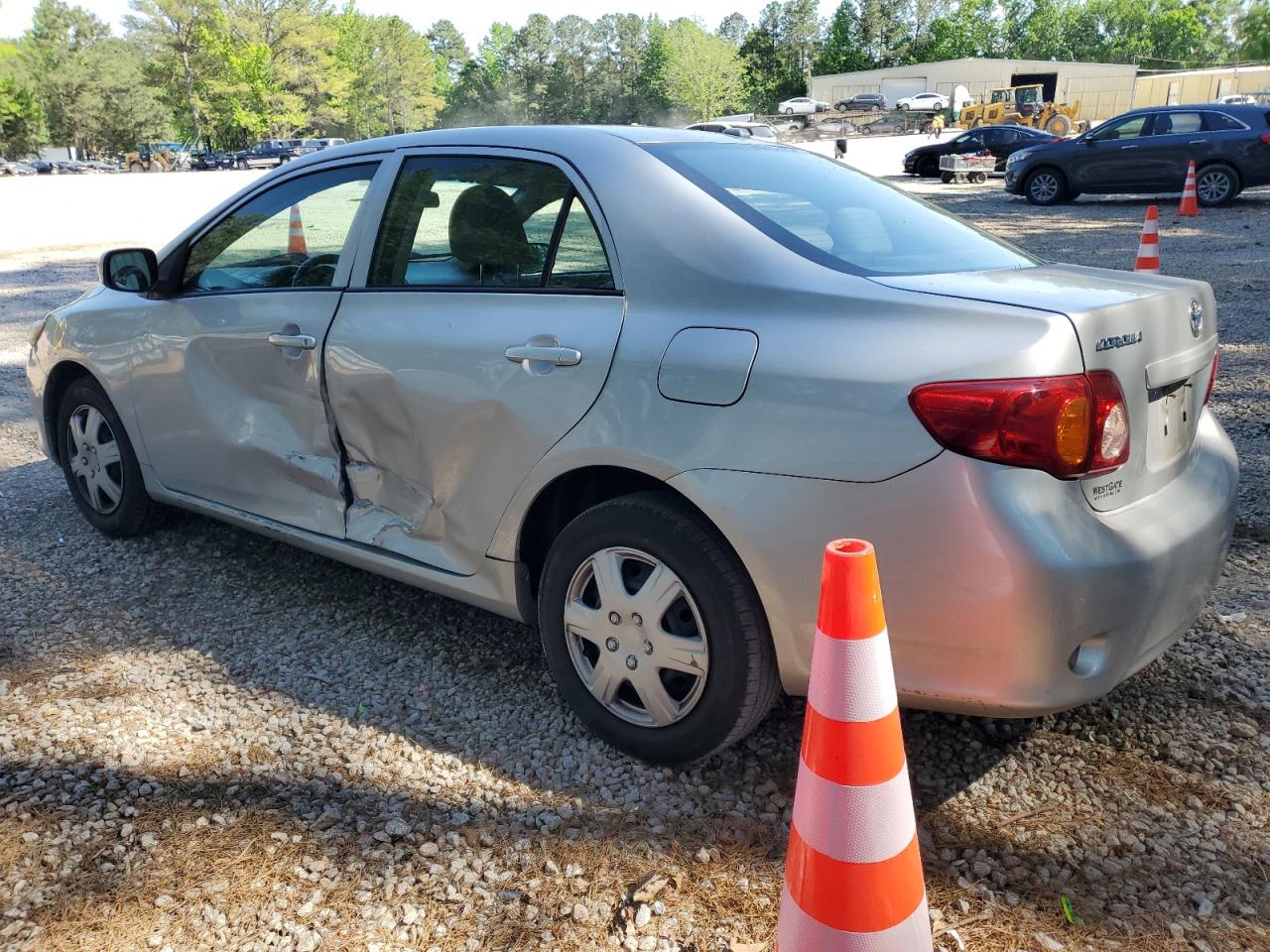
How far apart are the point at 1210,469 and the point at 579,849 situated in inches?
72.5

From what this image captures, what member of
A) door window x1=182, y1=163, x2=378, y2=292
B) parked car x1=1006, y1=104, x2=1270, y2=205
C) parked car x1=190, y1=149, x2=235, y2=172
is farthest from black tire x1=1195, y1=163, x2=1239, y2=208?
parked car x1=190, y1=149, x2=235, y2=172

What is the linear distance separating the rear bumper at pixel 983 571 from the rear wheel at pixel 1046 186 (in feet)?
56.8

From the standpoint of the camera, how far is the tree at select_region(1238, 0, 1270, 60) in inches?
3327

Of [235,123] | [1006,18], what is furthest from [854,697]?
[1006,18]

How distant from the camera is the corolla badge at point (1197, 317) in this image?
8.37 ft

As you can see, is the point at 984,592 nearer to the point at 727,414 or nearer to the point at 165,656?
the point at 727,414

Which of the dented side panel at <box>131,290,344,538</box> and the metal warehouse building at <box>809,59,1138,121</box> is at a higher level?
the metal warehouse building at <box>809,59,1138,121</box>

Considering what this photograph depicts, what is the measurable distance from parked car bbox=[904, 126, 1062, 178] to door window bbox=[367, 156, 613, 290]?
24174 mm

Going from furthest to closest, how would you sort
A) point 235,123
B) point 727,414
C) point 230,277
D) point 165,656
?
1. point 235,123
2. point 230,277
3. point 165,656
4. point 727,414

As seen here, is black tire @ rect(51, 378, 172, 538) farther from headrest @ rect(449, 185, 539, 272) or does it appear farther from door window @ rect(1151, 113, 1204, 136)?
door window @ rect(1151, 113, 1204, 136)

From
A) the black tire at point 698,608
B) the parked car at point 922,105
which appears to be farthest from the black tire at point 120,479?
the parked car at point 922,105

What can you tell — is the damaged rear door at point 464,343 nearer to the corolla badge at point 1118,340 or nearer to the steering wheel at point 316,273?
the steering wheel at point 316,273

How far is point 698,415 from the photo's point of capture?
2.42m

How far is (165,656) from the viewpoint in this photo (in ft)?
11.3
